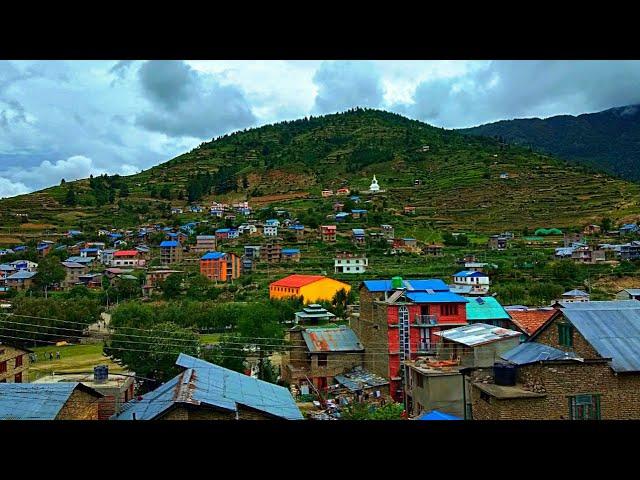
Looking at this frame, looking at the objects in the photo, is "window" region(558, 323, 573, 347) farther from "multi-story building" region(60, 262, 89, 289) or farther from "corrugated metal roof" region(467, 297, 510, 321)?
"multi-story building" region(60, 262, 89, 289)

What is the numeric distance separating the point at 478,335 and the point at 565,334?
92.9 inches

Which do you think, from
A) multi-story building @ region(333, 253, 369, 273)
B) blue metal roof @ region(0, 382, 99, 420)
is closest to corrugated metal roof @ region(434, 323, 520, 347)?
blue metal roof @ region(0, 382, 99, 420)

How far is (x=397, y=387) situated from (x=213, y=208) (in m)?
34.2

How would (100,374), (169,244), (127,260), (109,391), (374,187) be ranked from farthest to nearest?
(374,187), (169,244), (127,260), (100,374), (109,391)

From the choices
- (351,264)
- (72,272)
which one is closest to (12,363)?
(351,264)

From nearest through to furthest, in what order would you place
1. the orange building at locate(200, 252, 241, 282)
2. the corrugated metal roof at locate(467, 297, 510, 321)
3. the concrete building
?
the concrete building < the corrugated metal roof at locate(467, 297, 510, 321) < the orange building at locate(200, 252, 241, 282)

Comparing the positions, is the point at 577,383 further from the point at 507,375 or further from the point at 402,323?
the point at 402,323

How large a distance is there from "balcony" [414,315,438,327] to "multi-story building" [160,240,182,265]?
21.1 meters

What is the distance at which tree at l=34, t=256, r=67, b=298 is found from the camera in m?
25.9

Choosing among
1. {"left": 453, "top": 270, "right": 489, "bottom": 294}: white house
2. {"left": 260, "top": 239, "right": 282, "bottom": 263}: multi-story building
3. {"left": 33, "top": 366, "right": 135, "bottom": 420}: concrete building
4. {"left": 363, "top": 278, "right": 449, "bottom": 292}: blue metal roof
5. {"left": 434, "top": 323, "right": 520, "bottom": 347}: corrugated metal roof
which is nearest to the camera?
{"left": 33, "top": 366, "right": 135, "bottom": 420}: concrete building

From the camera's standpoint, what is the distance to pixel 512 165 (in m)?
44.2

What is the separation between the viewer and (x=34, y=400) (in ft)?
17.7

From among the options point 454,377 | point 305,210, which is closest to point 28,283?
point 305,210
